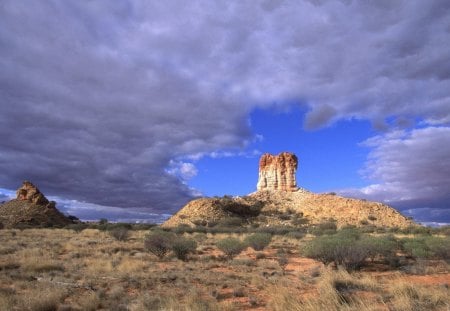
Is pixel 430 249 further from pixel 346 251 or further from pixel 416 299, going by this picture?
pixel 416 299

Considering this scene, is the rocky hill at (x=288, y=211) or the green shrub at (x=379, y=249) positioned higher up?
the rocky hill at (x=288, y=211)

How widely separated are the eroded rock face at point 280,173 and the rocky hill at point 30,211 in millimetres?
47813

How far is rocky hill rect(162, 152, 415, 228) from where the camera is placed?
234ft

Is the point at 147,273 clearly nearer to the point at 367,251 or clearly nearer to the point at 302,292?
the point at 302,292

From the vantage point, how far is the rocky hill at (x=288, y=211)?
7119 cm

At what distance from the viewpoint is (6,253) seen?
2528cm

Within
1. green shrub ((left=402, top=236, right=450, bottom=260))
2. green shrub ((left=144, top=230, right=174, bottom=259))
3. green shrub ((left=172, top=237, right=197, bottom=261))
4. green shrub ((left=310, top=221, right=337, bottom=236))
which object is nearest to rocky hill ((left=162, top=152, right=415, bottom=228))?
green shrub ((left=310, top=221, right=337, bottom=236))

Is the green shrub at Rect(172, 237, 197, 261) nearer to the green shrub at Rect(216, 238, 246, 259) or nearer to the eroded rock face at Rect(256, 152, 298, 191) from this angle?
the green shrub at Rect(216, 238, 246, 259)

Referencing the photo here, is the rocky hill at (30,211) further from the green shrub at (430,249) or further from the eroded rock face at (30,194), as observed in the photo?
the green shrub at (430,249)

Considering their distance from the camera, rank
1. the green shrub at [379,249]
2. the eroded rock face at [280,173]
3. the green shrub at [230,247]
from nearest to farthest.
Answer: the green shrub at [379,249] < the green shrub at [230,247] < the eroded rock face at [280,173]

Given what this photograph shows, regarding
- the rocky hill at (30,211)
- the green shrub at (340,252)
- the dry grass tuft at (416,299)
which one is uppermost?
the rocky hill at (30,211)

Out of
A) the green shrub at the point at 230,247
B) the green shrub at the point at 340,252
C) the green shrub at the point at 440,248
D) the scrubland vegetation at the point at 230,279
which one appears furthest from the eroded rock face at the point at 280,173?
the green shrub at the point at 340,252

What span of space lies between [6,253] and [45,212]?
46.1m

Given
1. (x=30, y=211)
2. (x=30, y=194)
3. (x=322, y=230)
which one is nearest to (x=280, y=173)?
(x=322, y=230)
